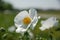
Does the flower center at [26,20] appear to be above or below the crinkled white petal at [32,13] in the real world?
below

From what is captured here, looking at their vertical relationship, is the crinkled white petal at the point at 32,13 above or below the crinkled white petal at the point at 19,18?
above

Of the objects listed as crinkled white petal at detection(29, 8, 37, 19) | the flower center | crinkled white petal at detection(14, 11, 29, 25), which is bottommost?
the flower center

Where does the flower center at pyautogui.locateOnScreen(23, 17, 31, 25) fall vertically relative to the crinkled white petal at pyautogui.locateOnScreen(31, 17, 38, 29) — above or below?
below

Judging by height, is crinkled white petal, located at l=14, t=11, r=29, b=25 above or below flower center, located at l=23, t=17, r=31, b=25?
above

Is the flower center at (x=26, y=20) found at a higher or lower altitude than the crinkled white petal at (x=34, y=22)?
lower

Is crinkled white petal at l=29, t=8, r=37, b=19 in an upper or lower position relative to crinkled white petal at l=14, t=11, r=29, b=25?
upper

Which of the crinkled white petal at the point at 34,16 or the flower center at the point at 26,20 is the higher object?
the crinkled white petal at the point at 34,16

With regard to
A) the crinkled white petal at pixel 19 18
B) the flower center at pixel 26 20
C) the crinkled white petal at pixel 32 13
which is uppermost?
the crinkled white petal at pixel 32 13

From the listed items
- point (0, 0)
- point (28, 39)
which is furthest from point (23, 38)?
point (0, 0)

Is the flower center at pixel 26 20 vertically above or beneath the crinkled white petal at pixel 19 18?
beneath
